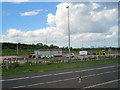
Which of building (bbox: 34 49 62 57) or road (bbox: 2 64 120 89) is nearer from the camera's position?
road (bbox: 2 64 120 89)

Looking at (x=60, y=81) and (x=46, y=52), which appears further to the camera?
(x=46, y=52)

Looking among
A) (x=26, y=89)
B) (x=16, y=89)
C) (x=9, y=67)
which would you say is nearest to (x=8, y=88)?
(x=16, y=89)

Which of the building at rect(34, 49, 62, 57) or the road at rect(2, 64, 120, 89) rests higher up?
the building at rect(34, 49, 62, 57)

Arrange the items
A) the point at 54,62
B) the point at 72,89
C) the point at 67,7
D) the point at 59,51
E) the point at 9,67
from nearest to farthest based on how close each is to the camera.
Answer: the point at 72,89
the point at 9,67
the point at 54,62
the point at 67,7
the point at 59,51

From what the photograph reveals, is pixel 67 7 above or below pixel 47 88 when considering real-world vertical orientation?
above

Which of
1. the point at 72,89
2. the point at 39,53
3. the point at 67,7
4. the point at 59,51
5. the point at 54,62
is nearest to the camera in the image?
the point at 72,89

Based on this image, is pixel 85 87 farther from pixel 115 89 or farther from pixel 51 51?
pixel 51 51

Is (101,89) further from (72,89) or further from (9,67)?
(9,67)

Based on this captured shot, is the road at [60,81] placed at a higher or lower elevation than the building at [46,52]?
lower

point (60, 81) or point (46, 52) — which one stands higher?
point (46, 52)

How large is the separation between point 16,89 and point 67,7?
2313cm

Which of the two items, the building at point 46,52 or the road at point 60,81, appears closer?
the road at point 60,81

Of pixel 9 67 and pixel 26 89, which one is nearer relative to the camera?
pixel 26 89

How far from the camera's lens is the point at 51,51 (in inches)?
1954
